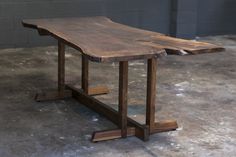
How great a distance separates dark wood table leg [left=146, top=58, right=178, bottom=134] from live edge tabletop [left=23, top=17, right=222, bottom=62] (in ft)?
0.49

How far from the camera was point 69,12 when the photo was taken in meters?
6.47

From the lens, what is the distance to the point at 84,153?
9.95ft

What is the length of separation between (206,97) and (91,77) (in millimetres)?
1285

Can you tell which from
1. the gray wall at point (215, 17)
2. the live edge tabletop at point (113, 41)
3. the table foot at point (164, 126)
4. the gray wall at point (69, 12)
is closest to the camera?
the live edge tabletop at point (113, 41)

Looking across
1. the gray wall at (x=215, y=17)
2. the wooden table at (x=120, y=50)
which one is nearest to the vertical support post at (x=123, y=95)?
the wooden table at (x=120, y=50)

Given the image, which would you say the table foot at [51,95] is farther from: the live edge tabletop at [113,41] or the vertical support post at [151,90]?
the vertical support post at [151,90]

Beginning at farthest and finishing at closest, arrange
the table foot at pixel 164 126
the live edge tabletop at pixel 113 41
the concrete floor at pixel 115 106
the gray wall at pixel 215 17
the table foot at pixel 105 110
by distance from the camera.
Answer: the gray wall at pixel 215 17 < the table foot at pixel 164 126 < the table foot at pixel 105 110 < the concrete floor at pixel 115 106 < the live edge tabletop at pixel 113 41

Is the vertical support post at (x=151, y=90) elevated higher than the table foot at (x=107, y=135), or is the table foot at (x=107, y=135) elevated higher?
the vertical support post at (x=151, y=90)

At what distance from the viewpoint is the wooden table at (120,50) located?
286cm

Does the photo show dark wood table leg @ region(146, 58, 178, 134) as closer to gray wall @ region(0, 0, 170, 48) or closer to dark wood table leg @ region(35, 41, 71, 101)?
dark wood table leg @ region(35, 41, 71, 101)

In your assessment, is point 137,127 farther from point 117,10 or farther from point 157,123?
point 117,10

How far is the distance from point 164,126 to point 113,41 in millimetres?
741

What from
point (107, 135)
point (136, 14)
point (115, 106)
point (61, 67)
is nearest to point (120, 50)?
point (107, 135)

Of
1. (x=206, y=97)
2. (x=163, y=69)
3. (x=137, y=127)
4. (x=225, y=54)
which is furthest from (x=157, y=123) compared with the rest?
(x=225, y=54)
